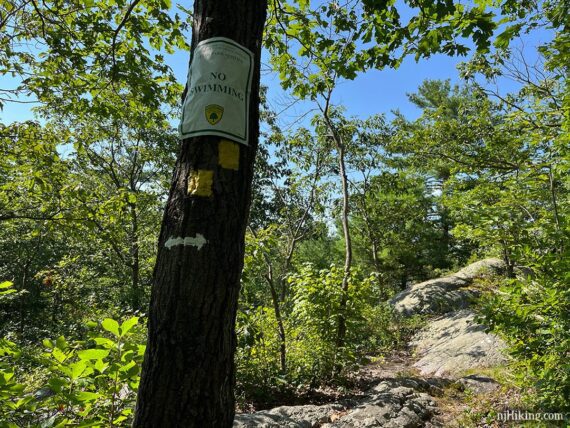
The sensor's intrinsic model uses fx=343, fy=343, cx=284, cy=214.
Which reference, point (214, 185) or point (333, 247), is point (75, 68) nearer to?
point (214, 185)

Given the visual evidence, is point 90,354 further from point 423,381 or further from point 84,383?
point 423,381

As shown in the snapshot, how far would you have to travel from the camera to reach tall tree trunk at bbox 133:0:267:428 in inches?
42.9

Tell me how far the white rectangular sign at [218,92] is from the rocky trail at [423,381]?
285 centimetres

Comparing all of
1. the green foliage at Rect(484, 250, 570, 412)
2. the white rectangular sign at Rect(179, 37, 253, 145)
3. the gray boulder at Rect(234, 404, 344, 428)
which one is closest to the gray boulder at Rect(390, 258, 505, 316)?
the green foliage at Rect(484, 250, 570, 412)

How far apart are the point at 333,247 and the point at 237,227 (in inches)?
773

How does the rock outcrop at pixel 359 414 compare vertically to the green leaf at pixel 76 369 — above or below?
below

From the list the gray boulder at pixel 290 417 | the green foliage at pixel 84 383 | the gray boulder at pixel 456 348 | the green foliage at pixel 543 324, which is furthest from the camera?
the gray boulder at pixel 456 348

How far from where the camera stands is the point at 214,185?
125 centimetres

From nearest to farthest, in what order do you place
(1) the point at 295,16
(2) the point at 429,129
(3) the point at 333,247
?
(1) the point at 295,16 < (2) the point at 429,129 < (3) the point at 333,247

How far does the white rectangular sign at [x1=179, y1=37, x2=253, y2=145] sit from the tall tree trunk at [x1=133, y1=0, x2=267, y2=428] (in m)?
0.05

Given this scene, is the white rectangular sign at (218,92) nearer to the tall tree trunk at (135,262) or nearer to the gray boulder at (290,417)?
the gray boulder at (290,417)

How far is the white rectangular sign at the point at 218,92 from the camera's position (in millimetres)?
1299

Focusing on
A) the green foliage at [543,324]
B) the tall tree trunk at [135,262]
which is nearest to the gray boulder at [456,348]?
the green foliage at [543,324]

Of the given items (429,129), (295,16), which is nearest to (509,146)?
(429,129)
